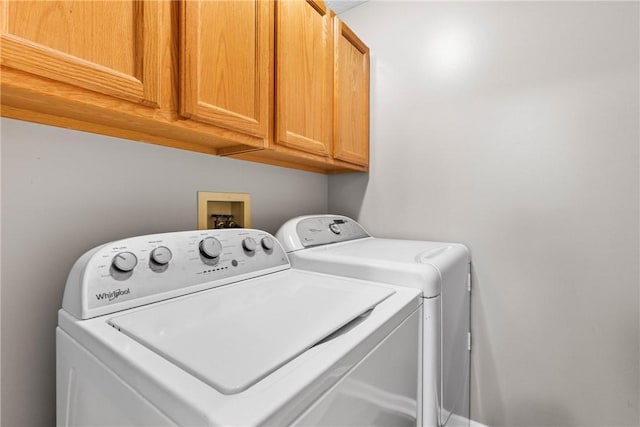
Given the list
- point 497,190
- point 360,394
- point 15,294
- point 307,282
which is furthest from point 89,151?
point 497,190

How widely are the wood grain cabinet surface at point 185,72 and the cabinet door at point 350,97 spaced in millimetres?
14

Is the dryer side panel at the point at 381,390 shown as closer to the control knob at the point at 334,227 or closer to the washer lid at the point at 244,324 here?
the washer lid at the point at 244,324

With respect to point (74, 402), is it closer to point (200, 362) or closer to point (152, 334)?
point (152, 334)

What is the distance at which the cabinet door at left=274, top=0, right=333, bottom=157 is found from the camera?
110 cm

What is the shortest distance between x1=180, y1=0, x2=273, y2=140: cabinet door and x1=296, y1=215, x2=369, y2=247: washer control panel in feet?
1.47

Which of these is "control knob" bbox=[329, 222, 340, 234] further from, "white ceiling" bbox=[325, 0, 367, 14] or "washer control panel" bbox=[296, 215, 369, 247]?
"white ceiling" bbox=[325, 0, 367, 14]

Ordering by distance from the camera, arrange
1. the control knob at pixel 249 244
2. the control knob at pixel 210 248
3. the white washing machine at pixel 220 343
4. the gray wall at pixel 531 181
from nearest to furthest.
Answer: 1. the white washing machine at pixel 220 343
2. the control knob at pixel 210 248
3. the control knob at pixel 249 244
4. the gray wall at pixel 531 181

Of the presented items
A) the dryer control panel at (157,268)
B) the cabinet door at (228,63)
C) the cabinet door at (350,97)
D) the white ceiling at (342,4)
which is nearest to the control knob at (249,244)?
the dryer control panel at (157,268)

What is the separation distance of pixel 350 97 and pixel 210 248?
3.49 ft

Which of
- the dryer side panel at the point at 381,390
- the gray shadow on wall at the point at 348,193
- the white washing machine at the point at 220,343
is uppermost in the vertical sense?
the gray shadow on wall at the point at 348,193

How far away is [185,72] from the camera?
795mm

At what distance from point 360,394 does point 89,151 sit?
3.11 ft

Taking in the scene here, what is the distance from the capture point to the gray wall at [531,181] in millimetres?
1173

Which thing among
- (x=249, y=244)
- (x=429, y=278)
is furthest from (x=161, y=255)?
(x=429, y=278)
